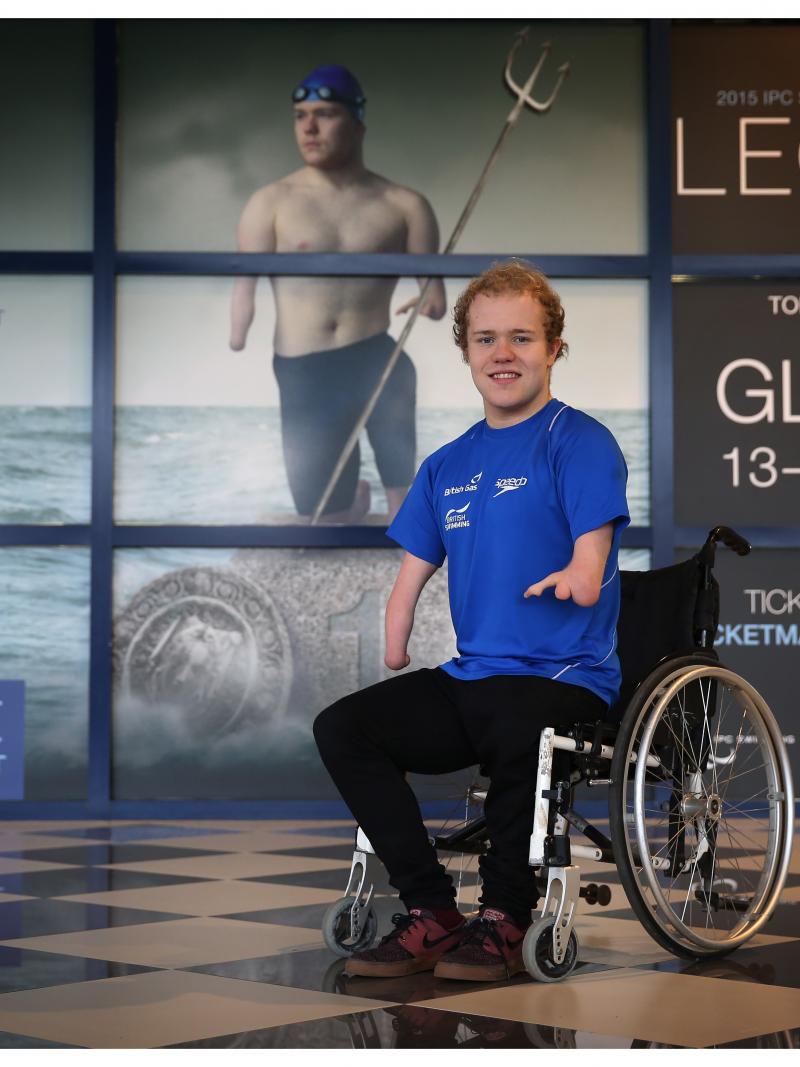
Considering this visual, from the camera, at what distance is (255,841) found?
4258mm

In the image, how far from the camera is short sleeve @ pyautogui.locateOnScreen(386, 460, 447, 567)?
2.64m

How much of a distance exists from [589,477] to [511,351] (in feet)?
0.86

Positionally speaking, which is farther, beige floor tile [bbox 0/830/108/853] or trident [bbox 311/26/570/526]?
trident [bbox 311/26/570/526]

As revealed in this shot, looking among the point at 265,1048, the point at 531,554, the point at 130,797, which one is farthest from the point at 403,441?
the point at 265,1048

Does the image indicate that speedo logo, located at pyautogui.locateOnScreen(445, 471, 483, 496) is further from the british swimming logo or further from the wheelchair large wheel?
the wheelchair large wheel

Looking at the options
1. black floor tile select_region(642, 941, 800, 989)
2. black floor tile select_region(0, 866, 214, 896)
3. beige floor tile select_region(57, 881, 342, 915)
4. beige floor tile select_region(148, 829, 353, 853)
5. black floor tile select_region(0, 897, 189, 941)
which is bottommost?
beige floor tile select_region(148, 829, 353, 853)

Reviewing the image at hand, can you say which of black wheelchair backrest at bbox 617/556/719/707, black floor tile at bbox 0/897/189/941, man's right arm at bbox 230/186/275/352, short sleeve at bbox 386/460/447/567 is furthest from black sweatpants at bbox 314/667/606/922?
man's right arm at bbox 230/186/275/352

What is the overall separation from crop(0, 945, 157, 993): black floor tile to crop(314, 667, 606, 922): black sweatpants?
42 cm

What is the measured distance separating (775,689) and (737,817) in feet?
2.50

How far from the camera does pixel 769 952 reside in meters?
2.51

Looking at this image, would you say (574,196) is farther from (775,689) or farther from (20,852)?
(20,852)

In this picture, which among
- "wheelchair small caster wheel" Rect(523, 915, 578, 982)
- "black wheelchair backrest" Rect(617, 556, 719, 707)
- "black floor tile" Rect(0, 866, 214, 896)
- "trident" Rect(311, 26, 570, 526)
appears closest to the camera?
"wheelchair small caster wheel" Rect(523, 915, 578, 982)

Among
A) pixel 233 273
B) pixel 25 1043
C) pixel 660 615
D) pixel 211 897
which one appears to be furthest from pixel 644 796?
pixel 233 273

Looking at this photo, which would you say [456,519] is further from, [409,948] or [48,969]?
[48,969]
